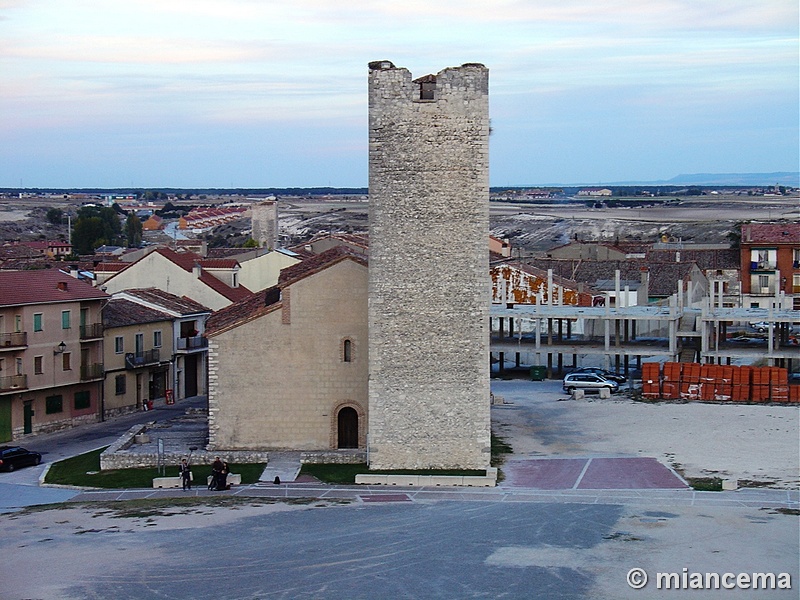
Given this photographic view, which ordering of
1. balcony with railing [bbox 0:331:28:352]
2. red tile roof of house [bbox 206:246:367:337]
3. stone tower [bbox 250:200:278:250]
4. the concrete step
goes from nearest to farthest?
1. the concrete step
2. red tile roof of house [bbox 206:246:367:337]
3. balcony with railing [bbox 0:331:28:352]
4. stone tower [bbox 250:200:278:250]

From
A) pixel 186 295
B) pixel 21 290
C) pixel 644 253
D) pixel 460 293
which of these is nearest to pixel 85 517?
pixel 460 293

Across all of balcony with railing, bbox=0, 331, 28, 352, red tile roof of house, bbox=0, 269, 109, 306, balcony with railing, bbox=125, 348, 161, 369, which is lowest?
balcony with railing, bbox=125, 348, 161, 369

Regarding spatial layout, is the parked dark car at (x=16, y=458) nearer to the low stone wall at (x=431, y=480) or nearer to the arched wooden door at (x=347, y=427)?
the arched wooden door at (x=347, y=427)

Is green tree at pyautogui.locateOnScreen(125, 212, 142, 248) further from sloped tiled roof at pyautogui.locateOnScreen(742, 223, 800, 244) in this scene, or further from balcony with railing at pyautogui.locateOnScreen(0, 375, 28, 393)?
balcony with railing at pyautogui.locateOnScreen(0, 375, 28, 393)

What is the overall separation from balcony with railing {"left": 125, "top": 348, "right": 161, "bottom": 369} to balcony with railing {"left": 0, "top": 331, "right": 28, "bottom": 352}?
6.94 m

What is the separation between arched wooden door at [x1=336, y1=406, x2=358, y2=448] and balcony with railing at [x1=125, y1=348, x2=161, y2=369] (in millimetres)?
17899

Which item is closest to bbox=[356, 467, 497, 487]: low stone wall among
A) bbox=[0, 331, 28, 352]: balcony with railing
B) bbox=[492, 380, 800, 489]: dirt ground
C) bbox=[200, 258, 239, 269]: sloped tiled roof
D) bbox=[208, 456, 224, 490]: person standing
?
bbox=[208, 456, 224, 490]: person standing

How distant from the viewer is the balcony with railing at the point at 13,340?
1861 inches

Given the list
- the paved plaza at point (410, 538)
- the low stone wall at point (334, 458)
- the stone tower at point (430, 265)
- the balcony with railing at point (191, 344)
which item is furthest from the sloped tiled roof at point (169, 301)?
the stone tower at point (430, 265)

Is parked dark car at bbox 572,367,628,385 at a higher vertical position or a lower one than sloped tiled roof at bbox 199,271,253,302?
lower

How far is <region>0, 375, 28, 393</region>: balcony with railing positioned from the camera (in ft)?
154

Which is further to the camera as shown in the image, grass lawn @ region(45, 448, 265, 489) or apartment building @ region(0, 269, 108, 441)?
apartment building @ region(0, 269, 108, 441)

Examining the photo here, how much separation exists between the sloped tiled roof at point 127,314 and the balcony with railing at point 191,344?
1.42 metres

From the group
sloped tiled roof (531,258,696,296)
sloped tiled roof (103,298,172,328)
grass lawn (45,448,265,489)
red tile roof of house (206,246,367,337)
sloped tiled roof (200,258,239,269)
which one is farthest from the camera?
sloped tiled roof (531,258,696,296)
